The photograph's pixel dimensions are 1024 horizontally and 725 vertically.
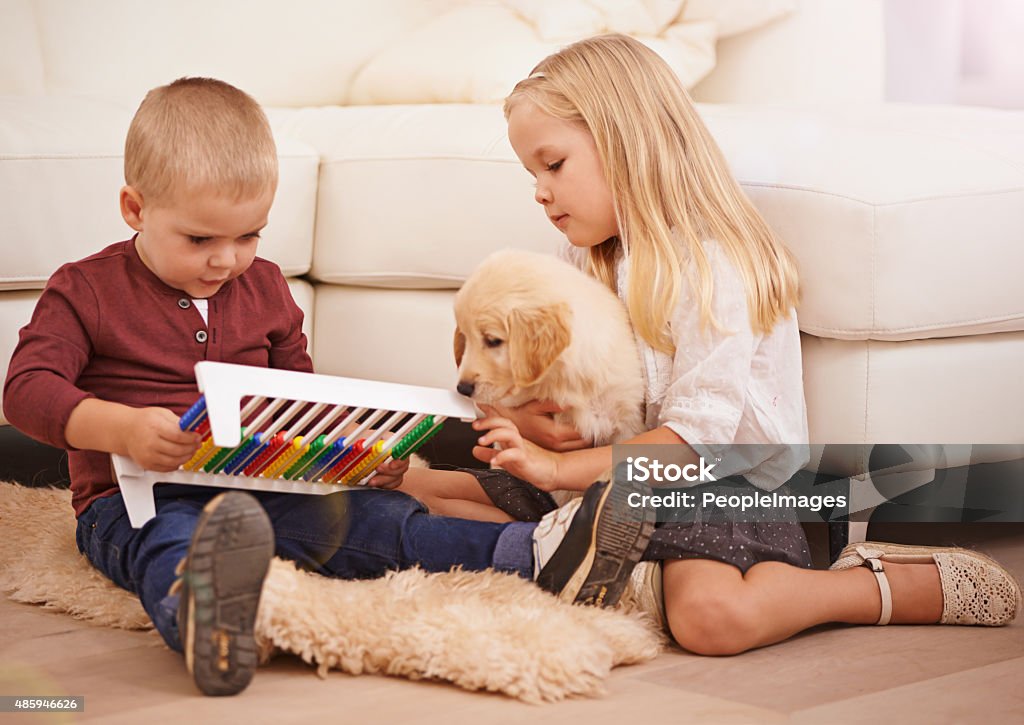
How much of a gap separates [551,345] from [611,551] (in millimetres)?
267

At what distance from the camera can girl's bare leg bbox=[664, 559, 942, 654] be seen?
1267mm

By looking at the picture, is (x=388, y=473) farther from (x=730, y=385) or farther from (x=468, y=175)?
(x=468, y=175)

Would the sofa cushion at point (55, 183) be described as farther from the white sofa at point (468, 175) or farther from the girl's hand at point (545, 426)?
the girl's hand at point (545, 426)

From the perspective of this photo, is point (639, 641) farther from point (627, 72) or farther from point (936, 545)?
point (627, 72)

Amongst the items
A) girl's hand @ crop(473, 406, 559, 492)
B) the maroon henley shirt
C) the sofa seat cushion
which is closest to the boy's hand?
the maroon henley shirt

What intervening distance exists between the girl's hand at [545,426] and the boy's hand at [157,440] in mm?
414

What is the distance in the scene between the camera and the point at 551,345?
138cm

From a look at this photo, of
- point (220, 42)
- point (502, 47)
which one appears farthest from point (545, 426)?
point (220, 42)

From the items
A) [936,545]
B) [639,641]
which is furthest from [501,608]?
[936,545]

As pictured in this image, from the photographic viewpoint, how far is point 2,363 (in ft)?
5.73

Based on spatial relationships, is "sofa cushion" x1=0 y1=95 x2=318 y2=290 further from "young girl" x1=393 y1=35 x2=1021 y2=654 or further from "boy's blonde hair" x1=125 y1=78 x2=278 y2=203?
"young girl" x1=393 y1=35 x2=1021 y2=654

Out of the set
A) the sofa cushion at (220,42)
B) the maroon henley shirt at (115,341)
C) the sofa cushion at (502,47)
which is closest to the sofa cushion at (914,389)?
the maroon henley shirt at (115,341)

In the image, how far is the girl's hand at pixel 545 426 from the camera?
4.86 feet

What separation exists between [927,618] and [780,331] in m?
0.39
